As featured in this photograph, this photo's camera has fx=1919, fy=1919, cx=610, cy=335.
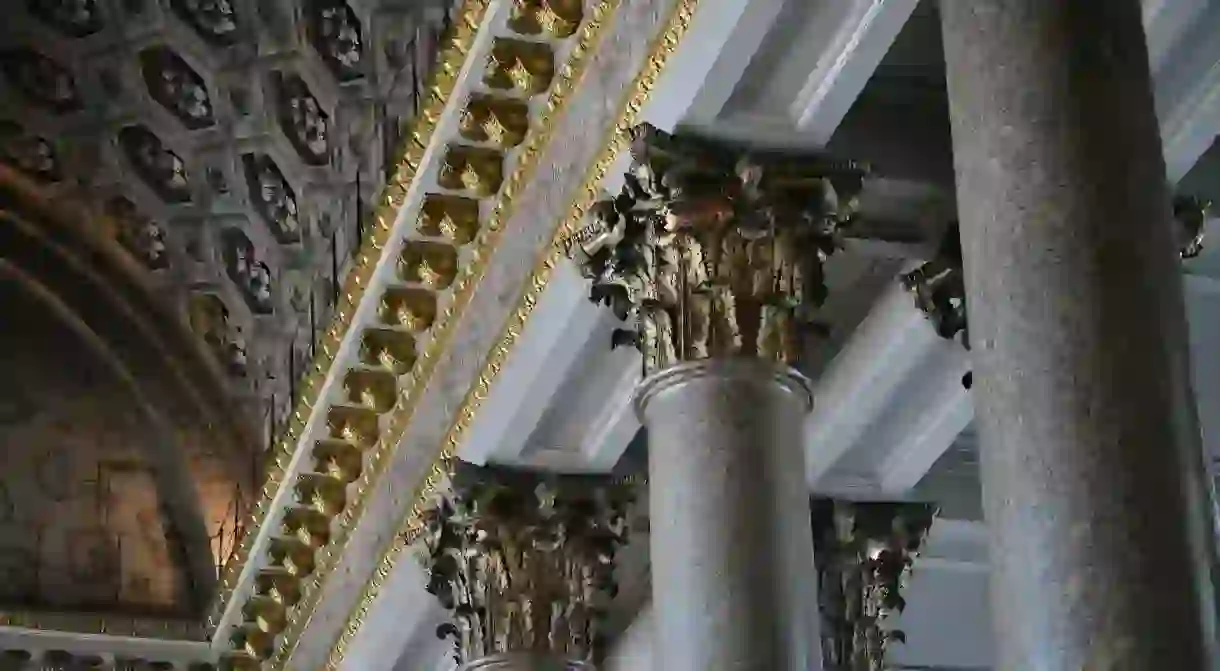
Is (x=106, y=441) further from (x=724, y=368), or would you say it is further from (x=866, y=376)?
(x=724, y=368)

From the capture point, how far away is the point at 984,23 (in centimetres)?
370

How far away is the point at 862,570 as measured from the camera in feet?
23.1

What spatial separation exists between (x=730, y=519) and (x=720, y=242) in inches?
31.4

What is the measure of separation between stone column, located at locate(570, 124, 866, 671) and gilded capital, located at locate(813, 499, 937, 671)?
5.58 ft

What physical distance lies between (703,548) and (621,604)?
3.57m

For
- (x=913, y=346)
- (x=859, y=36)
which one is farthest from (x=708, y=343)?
(x=913, y=346)

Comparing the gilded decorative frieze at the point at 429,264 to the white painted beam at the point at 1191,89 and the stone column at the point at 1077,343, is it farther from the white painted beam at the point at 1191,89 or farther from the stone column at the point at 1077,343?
the stone column at the point at 1077,343

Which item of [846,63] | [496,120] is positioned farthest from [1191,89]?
[496,120]

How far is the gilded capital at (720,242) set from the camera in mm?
5344

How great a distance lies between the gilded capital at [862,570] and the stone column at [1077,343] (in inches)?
137

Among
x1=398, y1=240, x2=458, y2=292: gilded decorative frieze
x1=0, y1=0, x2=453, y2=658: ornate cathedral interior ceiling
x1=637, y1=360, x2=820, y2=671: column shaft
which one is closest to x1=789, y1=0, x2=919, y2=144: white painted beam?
x1=637, y1=360, x2=820, y2=671: column shaft

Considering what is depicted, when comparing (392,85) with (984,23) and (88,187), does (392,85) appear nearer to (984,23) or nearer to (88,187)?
(88,187)

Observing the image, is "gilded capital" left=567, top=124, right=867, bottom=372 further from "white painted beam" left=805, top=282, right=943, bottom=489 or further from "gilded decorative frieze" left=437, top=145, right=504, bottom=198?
"gilded decorative frieze" left=437, top=145, right=504, bottom=198

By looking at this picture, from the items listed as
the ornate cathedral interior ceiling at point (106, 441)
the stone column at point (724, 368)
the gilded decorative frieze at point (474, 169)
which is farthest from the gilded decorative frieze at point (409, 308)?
the ornate cathedral interior ceiling at point (106, 441)
